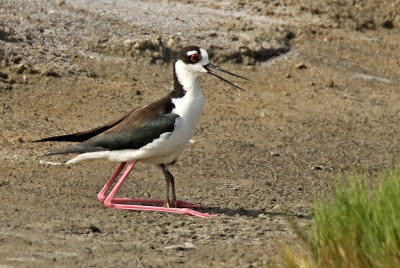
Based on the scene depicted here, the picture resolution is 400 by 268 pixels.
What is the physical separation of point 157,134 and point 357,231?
2.20 meters

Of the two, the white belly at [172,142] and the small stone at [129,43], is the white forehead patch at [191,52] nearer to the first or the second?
the white belly at [172,142]

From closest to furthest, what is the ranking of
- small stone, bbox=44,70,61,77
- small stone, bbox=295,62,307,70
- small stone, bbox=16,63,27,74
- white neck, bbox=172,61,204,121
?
white neck, bbox=172,61,204,121
small stone, bbox=16,63,27,74
small stone, bbox=44,70,61,77
small stone, bbox=295,62,307,70

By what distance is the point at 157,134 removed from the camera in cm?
655

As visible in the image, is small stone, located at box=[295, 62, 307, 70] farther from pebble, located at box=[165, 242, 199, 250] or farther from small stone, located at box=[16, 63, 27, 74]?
pebble, located at box=[165, 242, 199, 250]

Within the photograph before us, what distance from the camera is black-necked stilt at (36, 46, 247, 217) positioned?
6.58 m

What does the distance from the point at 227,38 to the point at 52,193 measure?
15.8ft

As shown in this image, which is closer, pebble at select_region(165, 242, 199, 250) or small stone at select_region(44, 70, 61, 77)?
pebble at select_region(165, 242, 199, 250)

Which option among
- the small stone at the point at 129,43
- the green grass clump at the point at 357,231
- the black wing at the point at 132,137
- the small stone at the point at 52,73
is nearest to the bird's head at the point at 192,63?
the black wing at the point at 132,137

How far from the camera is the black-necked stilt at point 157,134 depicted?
6582mm

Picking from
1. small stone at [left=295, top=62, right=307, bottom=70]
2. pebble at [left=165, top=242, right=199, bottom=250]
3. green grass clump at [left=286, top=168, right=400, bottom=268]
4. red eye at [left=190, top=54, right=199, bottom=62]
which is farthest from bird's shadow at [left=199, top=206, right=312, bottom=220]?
small stone at [left=295, top=62, right=307, bottom=70]

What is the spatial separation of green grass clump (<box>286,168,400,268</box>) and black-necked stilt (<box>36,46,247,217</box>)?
178cm

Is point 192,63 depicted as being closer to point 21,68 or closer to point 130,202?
point 130,202

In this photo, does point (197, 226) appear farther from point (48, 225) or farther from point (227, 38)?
point (227, 38)

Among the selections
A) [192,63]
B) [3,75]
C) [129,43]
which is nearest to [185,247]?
[192,63]
